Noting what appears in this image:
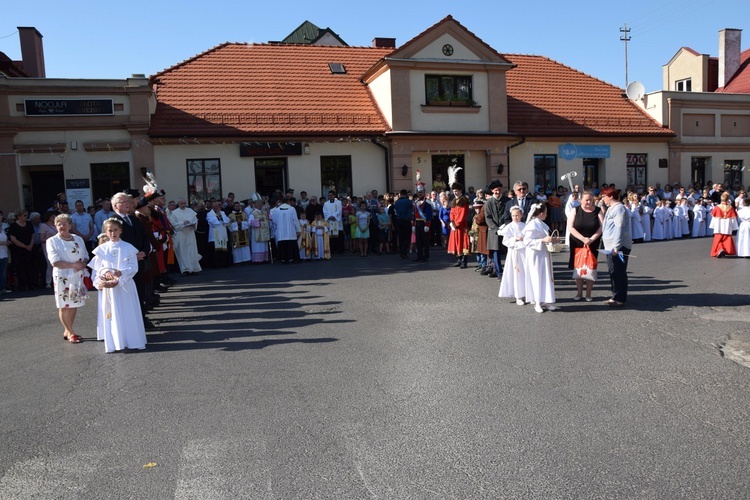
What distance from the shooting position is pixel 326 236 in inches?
718

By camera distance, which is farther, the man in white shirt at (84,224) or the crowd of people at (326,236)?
the man in white shirt at (84,224)

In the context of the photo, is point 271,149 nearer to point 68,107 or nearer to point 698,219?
point 68,107

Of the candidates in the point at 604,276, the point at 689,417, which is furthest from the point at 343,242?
the point at 689,417

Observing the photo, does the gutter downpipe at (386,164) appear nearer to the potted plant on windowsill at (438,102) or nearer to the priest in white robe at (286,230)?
the potted plant on windowsill at (438,102)

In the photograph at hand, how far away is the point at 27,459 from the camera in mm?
4562

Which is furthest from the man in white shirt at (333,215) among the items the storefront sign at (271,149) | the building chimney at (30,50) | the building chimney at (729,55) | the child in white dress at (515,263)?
the building chimney at (729,55)

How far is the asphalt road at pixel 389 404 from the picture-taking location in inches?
161

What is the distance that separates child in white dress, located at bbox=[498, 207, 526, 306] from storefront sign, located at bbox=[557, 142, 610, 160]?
56.3ft

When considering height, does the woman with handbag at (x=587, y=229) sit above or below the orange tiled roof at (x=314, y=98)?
below

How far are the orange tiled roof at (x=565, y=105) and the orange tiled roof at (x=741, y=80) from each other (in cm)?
1028

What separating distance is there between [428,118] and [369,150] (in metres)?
2.53

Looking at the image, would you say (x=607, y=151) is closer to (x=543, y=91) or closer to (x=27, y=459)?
(x=543, y=91)

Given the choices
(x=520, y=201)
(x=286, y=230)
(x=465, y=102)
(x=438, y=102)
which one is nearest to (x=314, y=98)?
(x=438, y=102)

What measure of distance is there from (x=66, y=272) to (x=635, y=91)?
27345mm
